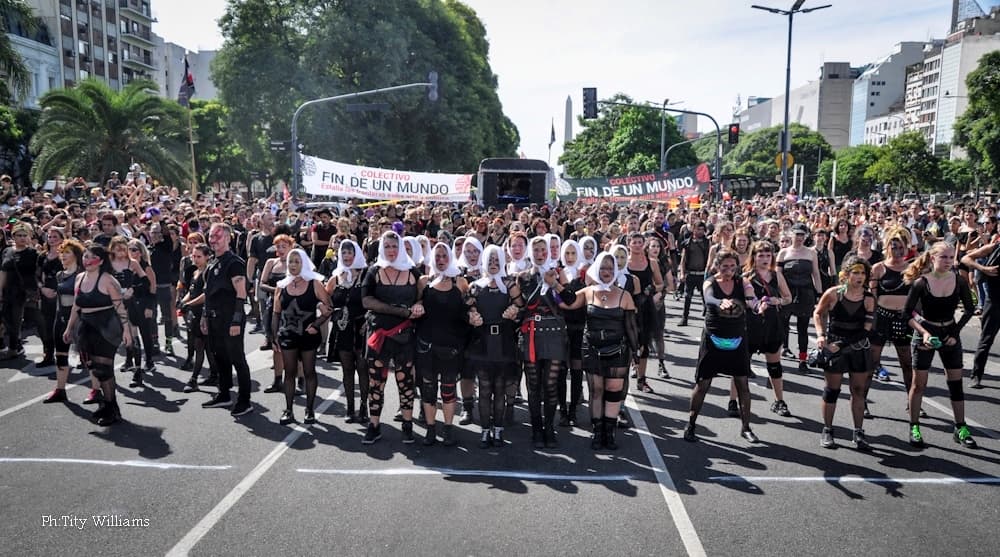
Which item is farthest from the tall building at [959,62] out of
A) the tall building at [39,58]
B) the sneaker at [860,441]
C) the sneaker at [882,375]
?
the sneaker at [860,441]

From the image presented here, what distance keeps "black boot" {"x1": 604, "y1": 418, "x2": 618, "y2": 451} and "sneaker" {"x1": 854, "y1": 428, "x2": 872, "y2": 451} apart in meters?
2.20

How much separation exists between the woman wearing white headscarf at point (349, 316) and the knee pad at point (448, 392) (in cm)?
93

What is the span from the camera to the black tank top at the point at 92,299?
7.36 metres

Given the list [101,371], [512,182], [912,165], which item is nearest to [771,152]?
[912,165]

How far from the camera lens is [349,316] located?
23.8 feet

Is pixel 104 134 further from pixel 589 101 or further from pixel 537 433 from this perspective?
pixel 537 433

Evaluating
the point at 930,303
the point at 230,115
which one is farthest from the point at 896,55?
the point at 930,303

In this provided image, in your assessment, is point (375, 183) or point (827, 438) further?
A: point (375, 183)

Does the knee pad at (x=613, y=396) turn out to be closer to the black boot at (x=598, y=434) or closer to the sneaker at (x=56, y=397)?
the black boot at (x=598, y=434)

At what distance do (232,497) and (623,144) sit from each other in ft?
205

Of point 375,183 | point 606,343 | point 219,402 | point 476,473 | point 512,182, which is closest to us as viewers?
point 476,473

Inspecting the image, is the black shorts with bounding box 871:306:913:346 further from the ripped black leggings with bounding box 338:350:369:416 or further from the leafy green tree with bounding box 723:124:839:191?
the leafy green tree with bounding box 723:124:839:191

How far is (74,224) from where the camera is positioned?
37.4ft

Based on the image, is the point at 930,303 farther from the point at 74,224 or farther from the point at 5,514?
the point at 74,224
